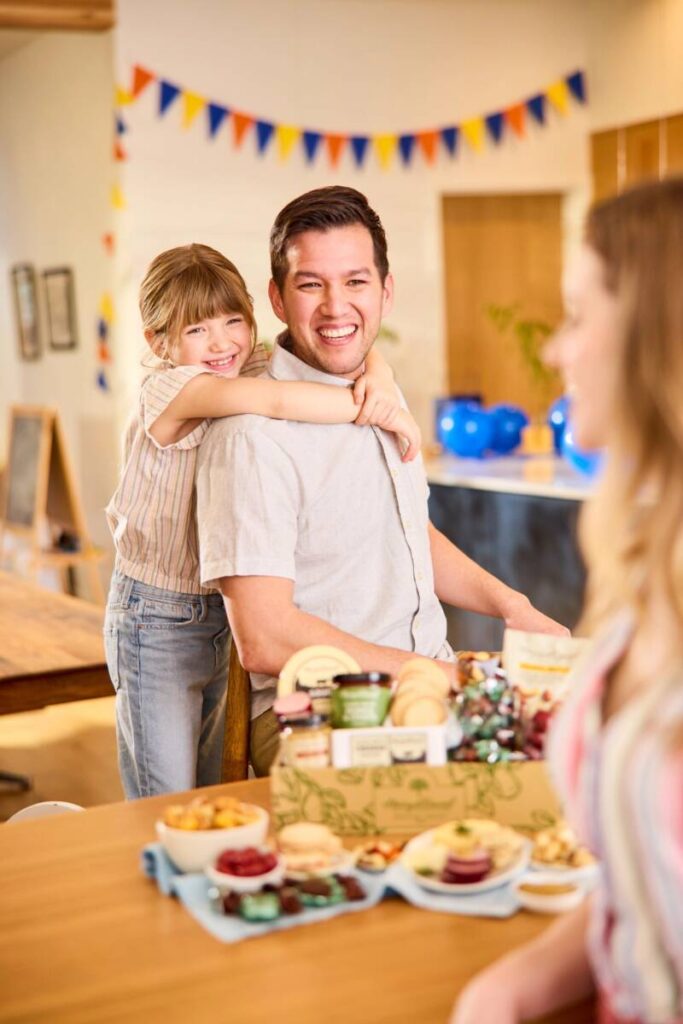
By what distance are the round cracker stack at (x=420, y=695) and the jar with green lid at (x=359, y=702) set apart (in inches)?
0.7

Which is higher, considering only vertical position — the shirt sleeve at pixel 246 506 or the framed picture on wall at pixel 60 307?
the framed picture on wall at pixel 60 307

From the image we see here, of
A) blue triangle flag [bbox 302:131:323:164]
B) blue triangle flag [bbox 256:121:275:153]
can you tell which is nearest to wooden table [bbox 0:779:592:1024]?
blue triangle flag [bbox 256:121:275:153]

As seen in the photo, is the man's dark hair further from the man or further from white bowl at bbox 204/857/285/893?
white bowl at bbox 204/857/285/893

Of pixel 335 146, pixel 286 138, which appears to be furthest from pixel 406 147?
pixel 286 138

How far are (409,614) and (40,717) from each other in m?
3.51

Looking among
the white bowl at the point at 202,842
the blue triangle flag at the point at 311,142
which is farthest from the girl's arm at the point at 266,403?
the blue triangle flag at the point at 311,142

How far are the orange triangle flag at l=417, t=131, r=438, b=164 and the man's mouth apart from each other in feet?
16.6

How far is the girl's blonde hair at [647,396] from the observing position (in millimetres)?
878

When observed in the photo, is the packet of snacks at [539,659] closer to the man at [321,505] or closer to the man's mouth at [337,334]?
the man at [321,505]

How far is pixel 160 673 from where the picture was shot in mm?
A: 2256

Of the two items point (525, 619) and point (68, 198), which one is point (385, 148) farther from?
point (525, 619)

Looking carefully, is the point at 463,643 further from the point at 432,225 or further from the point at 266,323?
the point at 432,225

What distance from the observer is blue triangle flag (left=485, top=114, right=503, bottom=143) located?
7.17 meters

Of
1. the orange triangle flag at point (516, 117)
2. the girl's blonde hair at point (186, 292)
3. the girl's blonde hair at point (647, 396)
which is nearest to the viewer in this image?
the girl's blonde hair at point (647, 396)
